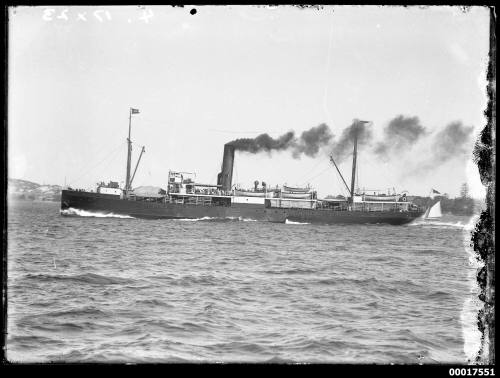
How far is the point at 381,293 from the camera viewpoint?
380 inches

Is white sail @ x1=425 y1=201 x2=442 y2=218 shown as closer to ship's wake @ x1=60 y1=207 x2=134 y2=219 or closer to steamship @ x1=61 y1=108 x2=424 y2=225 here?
steamship @ x1=61 y1=108 x2=424 y2=225

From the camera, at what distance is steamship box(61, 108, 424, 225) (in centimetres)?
4444

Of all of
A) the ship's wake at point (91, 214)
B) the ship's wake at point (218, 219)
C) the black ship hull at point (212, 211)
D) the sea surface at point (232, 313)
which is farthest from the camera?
the ship's wake at point (218, 219)

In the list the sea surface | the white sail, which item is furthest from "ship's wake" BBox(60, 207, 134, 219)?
the sea surface

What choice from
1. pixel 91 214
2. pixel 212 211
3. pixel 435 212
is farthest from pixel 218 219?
pixel 435 212

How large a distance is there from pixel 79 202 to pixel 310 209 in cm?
2144

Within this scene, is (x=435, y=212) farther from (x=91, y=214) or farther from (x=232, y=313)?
(x=232, y=313)

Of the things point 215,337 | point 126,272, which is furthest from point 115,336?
point 126,272

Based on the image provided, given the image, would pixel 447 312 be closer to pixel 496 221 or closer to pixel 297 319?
pixel 297 319

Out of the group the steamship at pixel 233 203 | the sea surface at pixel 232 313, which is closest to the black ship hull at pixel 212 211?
the steamship at pixel 233 203

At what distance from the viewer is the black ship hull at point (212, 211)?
44.3 meters

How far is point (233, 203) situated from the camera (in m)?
46.8

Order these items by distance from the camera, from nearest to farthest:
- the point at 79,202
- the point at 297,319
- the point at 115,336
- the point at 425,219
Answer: the point at 115,336 < the point at 297,319 < the point at 79,202 < the point at 425,219

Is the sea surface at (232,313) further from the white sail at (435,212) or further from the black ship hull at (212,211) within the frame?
the white sail at (435,212)
